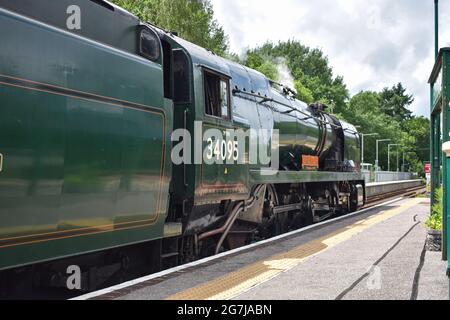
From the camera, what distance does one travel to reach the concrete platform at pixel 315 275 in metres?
5.30

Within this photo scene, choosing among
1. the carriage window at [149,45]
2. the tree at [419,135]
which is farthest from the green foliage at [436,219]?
the tree at [419,135]

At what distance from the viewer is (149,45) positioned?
6.22 m

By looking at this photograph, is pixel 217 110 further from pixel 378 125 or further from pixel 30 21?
pixel 378 125

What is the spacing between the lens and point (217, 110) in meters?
7.61

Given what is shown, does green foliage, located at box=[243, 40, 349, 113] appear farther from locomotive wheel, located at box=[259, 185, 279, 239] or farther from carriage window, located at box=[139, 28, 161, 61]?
→ carriage window, located at box=[139, 28, 161, 61]

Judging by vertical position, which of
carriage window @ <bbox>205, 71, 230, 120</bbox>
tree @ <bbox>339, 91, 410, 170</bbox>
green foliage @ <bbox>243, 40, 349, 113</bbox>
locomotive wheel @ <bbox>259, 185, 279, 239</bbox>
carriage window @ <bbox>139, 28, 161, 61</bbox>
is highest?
green foliage @ <bbox>243, 40, 349, 113</bbox>

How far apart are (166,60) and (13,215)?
3611 mm

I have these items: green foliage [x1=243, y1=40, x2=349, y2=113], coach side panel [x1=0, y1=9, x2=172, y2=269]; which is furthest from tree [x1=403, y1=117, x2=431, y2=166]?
coach side panel [x1=0, y1=9, x2=172, y2=269]

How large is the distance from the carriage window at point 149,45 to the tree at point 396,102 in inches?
4568

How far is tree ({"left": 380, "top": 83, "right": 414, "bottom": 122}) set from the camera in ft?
382

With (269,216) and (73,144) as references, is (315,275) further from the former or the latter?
(269,216)

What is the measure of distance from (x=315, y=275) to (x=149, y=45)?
11.0ft

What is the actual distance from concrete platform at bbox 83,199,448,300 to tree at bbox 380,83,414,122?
372 ft
